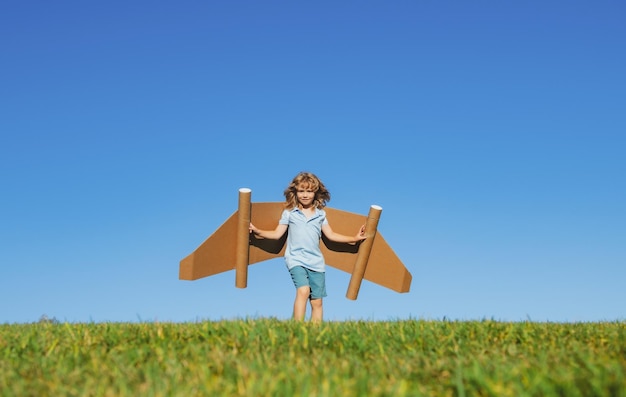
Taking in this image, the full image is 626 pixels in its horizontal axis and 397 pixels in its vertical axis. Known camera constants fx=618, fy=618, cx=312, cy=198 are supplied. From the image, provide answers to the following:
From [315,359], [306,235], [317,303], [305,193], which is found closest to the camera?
[315,359]

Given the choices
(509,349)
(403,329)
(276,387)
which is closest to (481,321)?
(403,329)

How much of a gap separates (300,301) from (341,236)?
1234mm

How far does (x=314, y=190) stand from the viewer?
8586 mm

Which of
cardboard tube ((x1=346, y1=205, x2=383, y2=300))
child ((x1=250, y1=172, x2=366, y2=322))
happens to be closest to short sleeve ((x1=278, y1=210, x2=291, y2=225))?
child ((x1=250, y1=172, x2=366, y2=322))

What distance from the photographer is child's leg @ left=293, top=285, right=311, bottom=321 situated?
796cm

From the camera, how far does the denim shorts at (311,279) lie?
26.7 ft

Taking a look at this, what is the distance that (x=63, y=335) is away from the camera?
5.57 m

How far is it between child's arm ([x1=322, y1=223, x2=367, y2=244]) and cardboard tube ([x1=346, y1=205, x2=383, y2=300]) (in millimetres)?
92

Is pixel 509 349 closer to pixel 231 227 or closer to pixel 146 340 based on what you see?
pixel 146 340

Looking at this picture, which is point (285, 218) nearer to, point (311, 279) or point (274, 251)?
point (274, 251)

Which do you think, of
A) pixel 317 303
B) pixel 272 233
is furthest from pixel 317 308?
pixel 272 233

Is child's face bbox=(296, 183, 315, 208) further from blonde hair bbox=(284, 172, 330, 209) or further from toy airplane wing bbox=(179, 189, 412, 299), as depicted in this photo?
toy airplane wing bbox=(179, 189, 412, 299)

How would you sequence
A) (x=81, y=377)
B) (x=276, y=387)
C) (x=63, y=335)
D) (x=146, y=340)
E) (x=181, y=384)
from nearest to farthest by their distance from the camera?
1. (x=276, y=387)
2. (x=181, y=384)
3. (x=81, y=377)
4. (x=146, y=340)
5. (x=63, y=335)

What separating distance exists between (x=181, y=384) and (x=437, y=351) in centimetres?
207
